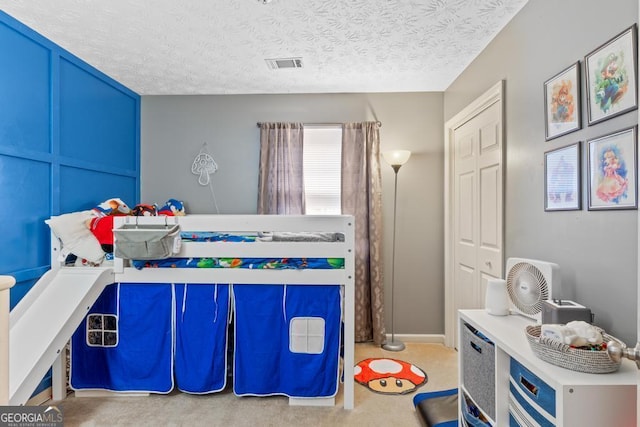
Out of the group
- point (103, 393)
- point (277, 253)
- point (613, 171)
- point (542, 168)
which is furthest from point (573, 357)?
point (103, 393)

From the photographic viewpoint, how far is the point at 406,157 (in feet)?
10.1

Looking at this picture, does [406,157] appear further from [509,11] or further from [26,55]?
[26,55]

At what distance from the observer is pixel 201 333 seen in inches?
90.4

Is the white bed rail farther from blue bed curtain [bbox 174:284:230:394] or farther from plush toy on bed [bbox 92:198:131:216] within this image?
plush toy on bed [bbox 92:198:131:216]

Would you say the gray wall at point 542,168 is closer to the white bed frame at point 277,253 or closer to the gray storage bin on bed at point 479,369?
the gray storage bin on bed at point 479,369

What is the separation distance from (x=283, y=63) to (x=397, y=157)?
51.1 inches

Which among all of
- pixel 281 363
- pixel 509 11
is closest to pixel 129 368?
pixel 281 363

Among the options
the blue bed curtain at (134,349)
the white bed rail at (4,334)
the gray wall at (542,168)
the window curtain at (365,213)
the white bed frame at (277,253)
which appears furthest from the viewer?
the window curtain at (365,213)

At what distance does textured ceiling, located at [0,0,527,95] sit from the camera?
1.97 meters

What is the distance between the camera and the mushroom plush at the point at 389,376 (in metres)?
2.45

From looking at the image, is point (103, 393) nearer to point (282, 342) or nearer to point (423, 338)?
point (282, 342)

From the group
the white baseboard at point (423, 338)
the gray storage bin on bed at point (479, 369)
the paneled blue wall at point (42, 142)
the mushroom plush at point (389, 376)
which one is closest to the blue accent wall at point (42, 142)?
the paneled blue wall at point (42, 142)

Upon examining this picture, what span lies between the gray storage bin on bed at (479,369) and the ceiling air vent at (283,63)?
2256mm

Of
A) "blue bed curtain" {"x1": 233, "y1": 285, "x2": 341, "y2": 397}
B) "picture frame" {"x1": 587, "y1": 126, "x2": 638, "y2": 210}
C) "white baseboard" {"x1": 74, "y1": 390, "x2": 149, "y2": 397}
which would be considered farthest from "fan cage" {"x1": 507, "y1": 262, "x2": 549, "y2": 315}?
"white baseboard" {"x1": 74, "y1": 390, "x2": 149, "y2": 397}
